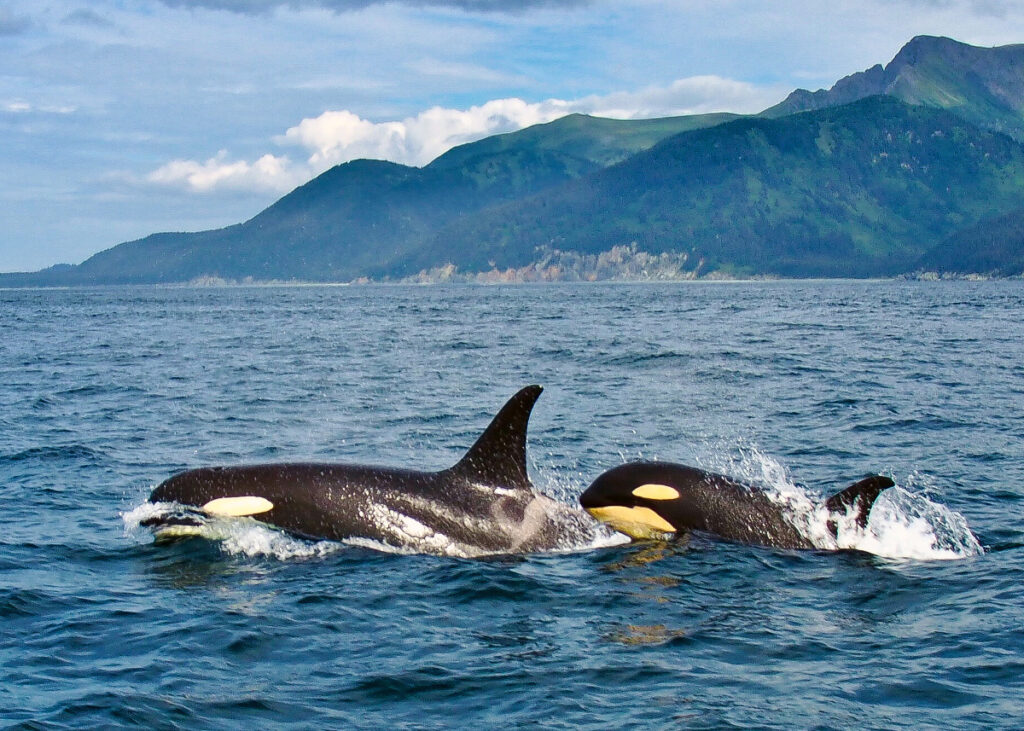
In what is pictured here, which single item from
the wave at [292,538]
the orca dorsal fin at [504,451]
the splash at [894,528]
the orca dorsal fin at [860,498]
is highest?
the orca dorsal fin at [504,451]

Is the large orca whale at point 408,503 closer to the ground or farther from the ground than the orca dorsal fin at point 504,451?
closer to the ground

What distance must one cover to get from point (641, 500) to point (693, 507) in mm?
566

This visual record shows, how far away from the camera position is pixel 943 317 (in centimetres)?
6762

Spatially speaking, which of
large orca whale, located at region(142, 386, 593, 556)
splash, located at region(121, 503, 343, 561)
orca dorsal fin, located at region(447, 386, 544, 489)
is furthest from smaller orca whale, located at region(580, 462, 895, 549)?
splash, located at region(121, 503, 343, 561)

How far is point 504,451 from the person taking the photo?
1135 centimetres

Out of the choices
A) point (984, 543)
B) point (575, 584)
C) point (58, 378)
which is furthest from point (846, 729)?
point (58, 378)

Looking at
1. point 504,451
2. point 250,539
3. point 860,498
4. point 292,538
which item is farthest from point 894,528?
point 250,539

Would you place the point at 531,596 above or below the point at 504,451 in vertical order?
Answer: below

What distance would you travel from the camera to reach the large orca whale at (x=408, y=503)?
1139 cm

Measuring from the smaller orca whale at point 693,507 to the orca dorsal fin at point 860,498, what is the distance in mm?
11

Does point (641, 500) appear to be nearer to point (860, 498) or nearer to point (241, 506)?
point (860, 498)

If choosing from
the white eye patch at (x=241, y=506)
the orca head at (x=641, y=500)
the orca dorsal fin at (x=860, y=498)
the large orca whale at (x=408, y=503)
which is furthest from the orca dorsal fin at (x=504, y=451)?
the orca dorsal fin at (x=860, y=498)

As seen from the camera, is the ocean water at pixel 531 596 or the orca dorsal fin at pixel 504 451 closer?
the ocean water at pixel 531 596

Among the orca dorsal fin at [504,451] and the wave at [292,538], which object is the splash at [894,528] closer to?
the wave at [292,538]
